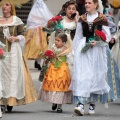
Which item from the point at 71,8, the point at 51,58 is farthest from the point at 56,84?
the point at 71,8

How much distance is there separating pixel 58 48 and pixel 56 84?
1.89ft

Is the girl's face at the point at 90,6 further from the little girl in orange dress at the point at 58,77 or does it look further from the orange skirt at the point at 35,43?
the orange skirt at the point at 35,43

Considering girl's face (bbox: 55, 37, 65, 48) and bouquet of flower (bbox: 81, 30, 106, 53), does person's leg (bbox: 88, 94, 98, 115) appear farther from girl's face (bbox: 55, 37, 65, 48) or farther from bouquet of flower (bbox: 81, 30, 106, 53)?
girl's face (bbox: 55, 37, 65, 48)

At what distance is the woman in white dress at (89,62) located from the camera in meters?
11.6

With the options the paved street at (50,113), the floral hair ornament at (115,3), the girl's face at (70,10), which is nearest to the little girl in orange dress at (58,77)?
the paved street at (50,113)

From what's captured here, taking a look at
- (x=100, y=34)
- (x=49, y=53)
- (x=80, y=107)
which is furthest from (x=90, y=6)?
(x=80, y=107)

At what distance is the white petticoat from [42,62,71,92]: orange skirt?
25 centimetres

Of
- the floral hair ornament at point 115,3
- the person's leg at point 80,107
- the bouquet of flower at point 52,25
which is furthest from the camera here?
the floral hair ornament at point 115,3

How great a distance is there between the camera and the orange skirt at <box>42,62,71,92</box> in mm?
11883

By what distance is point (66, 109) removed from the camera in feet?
41.3

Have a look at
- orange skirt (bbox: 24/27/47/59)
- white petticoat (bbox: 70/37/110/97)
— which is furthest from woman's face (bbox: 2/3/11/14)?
orange skirt (bbox: 24/27/47/59)

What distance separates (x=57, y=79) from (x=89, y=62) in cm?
60

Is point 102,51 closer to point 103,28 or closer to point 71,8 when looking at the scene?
point 103,28

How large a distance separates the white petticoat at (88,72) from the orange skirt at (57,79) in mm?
246
